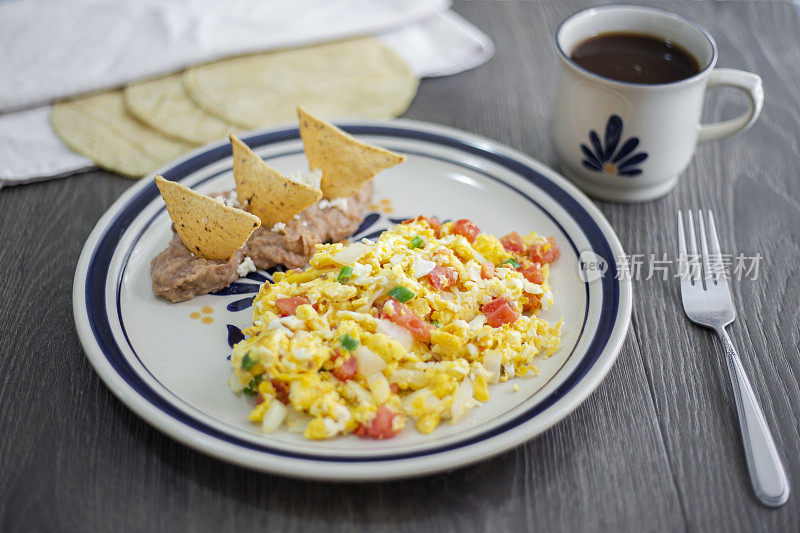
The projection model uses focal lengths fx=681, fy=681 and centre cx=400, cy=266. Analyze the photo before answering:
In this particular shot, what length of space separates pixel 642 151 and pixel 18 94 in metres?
2.98

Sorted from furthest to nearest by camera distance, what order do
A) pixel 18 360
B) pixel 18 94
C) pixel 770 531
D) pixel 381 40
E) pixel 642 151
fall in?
pixel 381 40
pixel 18 94
pixel 642 151
pixel 18 360
pixel 770 531

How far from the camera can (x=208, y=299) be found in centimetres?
242

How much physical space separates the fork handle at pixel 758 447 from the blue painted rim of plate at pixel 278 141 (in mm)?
449

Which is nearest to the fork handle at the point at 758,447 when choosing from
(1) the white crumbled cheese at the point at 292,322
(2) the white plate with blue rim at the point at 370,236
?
(2) the white plate with blue rim at the point at 370,236

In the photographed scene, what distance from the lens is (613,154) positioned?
2.85 meters

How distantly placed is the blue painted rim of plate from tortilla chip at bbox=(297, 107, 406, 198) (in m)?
0.47

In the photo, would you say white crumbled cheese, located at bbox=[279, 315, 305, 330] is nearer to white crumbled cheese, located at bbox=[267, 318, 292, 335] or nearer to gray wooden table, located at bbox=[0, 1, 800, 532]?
white crumbled cheese, located at bbox=[267, 318, 292, 335]

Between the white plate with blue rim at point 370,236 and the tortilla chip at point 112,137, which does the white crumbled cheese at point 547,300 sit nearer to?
the white plate with blue rim at point 370,236

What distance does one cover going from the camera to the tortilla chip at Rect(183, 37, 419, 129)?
11.3ft

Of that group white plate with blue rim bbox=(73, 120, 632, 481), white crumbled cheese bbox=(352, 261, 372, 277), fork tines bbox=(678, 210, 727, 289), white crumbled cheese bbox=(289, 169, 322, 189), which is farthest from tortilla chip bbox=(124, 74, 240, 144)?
fork tines bbox=(678, 210, 727, 289)

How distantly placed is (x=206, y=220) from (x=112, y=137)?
127 cm

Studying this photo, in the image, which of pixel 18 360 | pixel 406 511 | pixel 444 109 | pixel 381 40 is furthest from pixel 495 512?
pixel 381 40

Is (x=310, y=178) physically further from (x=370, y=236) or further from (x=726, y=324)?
(x=726, y=324)

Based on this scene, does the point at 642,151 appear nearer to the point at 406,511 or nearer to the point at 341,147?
the point at 341,147
